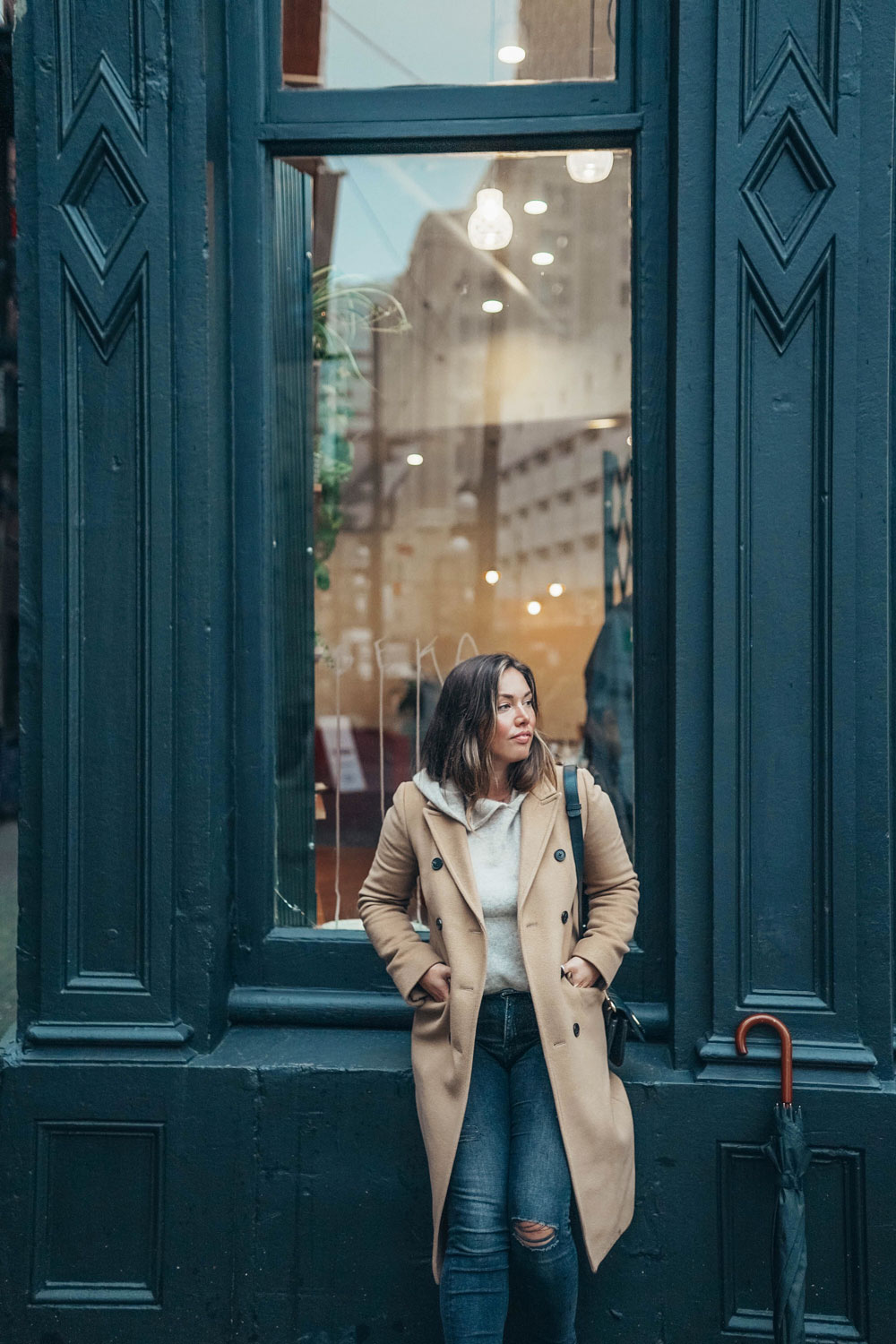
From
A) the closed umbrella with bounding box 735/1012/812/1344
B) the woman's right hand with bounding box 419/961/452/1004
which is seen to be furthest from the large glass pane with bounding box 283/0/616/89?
the closed umbrella with bounding box 735/1012/812/1344

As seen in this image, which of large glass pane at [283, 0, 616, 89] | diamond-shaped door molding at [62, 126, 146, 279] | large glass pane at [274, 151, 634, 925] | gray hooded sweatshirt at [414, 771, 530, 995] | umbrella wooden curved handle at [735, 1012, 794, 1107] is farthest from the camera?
large glass pane at [274, 151, 634, 925]

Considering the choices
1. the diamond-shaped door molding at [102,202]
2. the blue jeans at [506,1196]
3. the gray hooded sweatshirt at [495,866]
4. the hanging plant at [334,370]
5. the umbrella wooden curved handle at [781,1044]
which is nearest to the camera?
the blue jeans at [506,1196]

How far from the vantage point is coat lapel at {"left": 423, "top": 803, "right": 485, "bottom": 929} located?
8.68 ft

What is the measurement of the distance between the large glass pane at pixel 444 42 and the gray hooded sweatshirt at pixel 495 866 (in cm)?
270

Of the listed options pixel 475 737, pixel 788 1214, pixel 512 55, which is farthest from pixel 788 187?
pixel 788 1214

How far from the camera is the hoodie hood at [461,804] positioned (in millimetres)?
2740

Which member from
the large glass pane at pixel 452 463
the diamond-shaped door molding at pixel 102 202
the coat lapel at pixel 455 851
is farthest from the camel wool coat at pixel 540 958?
the diamond-shaped door molding at pixel 102 202

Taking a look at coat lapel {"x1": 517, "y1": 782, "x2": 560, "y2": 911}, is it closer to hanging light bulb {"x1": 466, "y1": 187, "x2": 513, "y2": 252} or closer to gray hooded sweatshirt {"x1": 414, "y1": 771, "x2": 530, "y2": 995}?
gray hooded sweatshirt {"x1": 414, "y1": 771, "x2": 530, "y2": 995}

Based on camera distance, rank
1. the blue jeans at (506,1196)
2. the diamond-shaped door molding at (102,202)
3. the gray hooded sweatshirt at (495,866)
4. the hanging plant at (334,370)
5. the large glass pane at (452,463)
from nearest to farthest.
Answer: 1. the blue jeans at (506,1196)
2. the gray hooded sweatshirt at (495,866)
3. the diamond-shaped door molding at (102,202)
4. the large glass pane at (452,463)
5. the hanging plant at (334,370)

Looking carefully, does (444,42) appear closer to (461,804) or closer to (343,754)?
(343,754)

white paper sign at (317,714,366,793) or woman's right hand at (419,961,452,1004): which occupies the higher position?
white paper sign at (317,714,366,793)

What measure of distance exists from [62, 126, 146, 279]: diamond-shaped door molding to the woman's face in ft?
6.56

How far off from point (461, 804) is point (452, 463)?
9.60ft

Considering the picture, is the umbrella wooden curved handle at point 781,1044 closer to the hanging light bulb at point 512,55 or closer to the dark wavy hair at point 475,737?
the dark wavy hair at point 475,737
